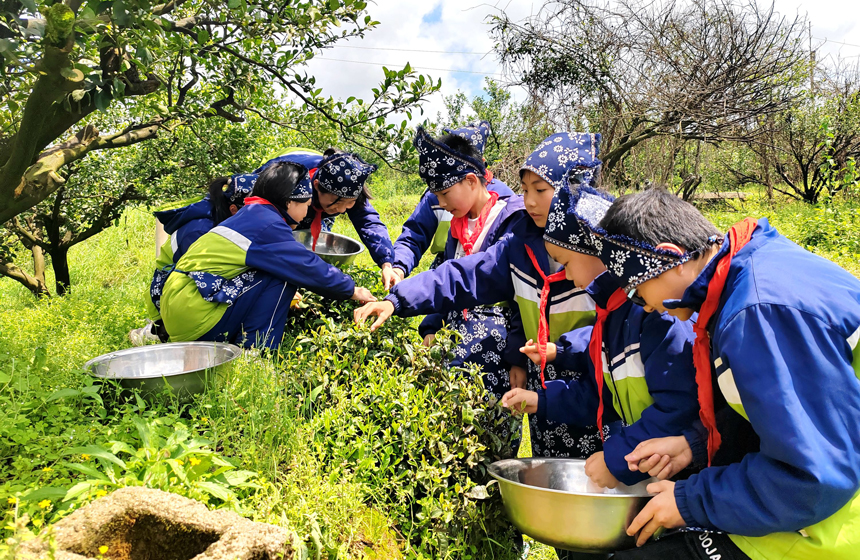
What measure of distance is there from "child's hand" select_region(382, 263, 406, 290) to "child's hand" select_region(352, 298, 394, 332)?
724 mm

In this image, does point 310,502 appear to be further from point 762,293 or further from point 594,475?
point 762,293

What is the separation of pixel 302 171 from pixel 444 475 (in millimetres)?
1943

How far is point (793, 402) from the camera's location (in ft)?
4.20

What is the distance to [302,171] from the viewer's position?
328cm

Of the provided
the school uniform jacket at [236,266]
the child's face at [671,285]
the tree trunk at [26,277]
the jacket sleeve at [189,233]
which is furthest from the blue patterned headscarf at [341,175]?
the tree trunk at [26,277]

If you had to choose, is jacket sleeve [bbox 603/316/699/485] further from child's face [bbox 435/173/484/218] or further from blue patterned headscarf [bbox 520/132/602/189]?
child's face [bbox 435/173/484/218]

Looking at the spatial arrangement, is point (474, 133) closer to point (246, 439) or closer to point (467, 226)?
point (467, 226)

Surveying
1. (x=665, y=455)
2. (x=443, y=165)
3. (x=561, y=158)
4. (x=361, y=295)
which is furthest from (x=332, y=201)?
(x=665, y=455)

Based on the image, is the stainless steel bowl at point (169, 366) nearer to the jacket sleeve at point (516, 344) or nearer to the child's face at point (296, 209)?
the child's face at point (296, 209)

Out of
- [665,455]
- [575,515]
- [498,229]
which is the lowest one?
[575,515]

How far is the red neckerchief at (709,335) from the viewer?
1.52 metres

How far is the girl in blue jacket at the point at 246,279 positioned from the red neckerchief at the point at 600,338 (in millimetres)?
1436

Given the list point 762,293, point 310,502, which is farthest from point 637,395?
point 310,502

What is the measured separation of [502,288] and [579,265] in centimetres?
67
